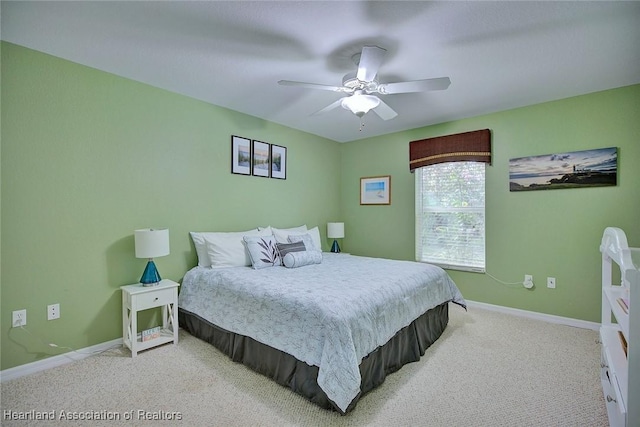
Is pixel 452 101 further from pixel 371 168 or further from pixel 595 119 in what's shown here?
pixel 371 168

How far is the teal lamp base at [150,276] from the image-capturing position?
264cm

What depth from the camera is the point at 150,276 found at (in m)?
2.65

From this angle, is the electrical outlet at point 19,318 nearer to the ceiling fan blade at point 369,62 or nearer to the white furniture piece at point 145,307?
the white furniture piece at point 145,307

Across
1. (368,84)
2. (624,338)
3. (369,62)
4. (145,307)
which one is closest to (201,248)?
(145,307)

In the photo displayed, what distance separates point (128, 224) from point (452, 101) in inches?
139

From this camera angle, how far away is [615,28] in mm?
1957

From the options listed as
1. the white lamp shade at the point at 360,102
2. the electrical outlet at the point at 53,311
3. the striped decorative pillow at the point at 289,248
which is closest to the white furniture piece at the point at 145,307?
the electrical outlet at the point at 53,311

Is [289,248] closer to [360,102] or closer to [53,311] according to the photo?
[360,102]

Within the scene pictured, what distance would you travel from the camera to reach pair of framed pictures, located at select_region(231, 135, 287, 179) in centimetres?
360

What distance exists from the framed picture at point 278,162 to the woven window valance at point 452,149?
5.95ft

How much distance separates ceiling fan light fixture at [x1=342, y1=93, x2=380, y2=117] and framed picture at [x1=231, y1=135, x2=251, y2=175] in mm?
1637

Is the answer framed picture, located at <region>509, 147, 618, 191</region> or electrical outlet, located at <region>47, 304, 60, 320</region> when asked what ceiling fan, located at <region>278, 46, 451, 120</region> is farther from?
electrical outlet, located at <region>47, 304, 60, 320</region>

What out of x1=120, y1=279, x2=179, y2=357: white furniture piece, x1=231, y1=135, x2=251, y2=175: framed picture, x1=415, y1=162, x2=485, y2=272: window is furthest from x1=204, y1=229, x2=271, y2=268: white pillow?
x1=415, y1=162, x2=485, y2=272: window

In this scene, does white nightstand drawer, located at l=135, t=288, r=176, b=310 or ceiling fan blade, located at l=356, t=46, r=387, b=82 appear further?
white nightstand drawer, located at l=135, t=288, r=176, b=310
